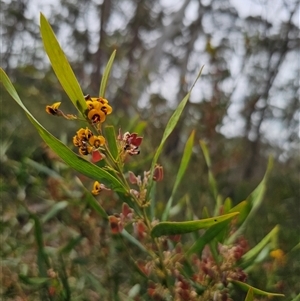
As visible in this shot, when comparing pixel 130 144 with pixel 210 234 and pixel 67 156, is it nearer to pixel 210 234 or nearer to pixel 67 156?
pixel 67 156

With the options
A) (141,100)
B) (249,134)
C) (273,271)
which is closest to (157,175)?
(273,271)

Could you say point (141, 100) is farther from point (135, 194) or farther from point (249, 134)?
point (249, 134)

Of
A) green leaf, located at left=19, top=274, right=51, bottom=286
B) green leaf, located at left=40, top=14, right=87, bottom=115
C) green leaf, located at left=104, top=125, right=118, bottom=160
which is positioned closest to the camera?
green leaf, located at left=40, top=14, right=87, bottom=115

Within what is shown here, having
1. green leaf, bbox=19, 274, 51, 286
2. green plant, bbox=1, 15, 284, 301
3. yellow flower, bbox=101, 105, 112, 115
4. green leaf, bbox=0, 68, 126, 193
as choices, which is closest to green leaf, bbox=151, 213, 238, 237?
green plant, bbox=1, 15, 284, 301

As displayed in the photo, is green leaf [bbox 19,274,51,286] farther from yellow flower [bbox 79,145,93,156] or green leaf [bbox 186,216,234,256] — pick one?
yellow flower [bbox 79,145,93,156]

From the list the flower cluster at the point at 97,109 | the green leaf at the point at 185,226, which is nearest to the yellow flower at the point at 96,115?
the flower cluster at the point at 97,109

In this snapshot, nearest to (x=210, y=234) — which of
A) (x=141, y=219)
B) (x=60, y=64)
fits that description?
(x=141, y=219)
